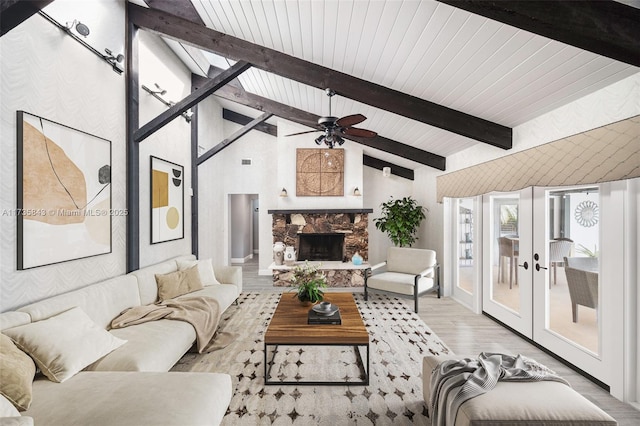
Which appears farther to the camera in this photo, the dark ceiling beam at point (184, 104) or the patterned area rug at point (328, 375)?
the dark ceiling beam at point (184, 104)

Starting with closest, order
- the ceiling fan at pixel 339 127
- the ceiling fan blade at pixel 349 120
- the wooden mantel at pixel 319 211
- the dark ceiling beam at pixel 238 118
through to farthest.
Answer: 1. the ceiling fan blade at pixel 349 120
2. the ceiling fan at pixel 339 127
3. the wooden mantel at pixel 319 211
4. the dark ceiling beam at pixel 238 118

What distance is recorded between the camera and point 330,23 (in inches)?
99.6

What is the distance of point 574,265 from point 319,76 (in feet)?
10.3

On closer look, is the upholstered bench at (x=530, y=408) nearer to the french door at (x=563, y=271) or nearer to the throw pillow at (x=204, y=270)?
the french door at (x=563, y=271)

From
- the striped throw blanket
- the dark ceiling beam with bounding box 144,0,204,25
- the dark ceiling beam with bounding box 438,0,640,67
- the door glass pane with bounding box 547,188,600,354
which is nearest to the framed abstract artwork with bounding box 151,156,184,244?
the dark ceiling beam with bounding box 144,0,204,25

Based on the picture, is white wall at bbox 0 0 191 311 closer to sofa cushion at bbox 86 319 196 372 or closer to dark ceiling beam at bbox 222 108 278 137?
sofa cushion at bbox 86 319 196 372

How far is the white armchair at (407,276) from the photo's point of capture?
432 cm

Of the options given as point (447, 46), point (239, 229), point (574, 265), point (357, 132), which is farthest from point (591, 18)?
point (239, 229)

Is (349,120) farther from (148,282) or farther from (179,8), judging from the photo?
(148,282)

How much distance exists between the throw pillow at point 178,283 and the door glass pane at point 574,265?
154 inches

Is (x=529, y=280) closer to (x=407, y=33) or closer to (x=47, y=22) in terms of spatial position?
(x=407, y=33)

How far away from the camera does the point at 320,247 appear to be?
618cm

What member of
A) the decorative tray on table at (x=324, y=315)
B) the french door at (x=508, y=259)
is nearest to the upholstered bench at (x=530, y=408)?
the decorative tray on table at (x=324, y=315)

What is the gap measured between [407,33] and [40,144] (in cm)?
295
